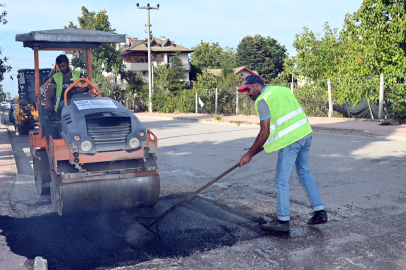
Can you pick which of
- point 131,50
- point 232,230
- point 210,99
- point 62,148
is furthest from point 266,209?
point 131,50

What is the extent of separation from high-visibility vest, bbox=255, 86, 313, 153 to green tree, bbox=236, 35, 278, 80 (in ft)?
253

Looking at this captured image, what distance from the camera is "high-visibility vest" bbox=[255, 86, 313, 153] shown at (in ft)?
13.9

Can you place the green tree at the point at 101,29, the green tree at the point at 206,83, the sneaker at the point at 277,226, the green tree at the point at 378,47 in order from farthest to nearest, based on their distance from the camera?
the green tree at the point at 101,29, the green tree at the point at 206,83, the green tree at the point at 378,47, the sneaker at the point at 277,226

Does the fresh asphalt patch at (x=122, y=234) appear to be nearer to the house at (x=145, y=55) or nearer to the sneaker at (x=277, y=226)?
the sneaker at (x=277, y=226)

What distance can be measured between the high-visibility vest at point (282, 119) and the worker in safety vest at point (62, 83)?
2.91 m

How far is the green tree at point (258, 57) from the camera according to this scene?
3166 inches

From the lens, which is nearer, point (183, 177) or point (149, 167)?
point (149, 167)

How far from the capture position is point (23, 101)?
54.5 ft

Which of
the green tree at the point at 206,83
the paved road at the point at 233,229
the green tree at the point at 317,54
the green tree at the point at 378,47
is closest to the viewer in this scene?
the paved road at the point at 233,229

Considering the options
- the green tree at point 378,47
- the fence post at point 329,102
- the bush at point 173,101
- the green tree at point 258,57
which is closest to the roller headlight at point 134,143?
the green tree at point 378,47

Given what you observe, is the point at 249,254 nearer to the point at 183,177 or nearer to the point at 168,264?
the point at 168,264

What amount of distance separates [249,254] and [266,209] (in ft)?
5.01

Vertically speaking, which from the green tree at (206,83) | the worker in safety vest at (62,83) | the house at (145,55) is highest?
the house at (145,55)

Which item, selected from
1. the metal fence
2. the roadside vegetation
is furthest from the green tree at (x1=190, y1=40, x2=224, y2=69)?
the metal fence
